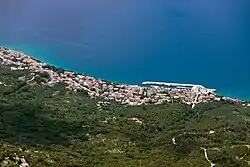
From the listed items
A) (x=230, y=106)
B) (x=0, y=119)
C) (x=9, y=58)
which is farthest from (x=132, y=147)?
(x=9, y=58)

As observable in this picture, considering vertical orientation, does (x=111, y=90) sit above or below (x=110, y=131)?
above

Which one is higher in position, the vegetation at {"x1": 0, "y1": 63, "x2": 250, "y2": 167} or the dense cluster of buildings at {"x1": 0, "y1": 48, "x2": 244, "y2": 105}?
the dense cluster of buildings at {"x1": 0, "y1": 48, "x2": 244, "y2": 105}

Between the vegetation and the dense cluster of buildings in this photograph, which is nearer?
the vegetation

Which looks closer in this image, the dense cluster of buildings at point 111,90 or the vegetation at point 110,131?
the vegetation at point 110,131

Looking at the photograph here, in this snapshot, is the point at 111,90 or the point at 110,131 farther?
the point at 111,90

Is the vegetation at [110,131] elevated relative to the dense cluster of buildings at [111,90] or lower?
lower
